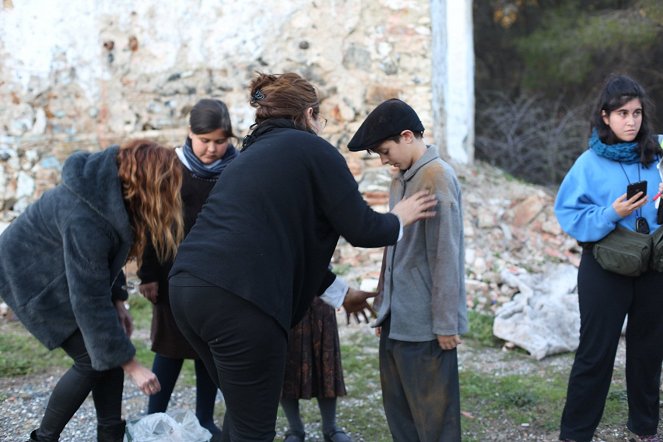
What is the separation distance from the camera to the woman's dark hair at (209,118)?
11.1 ft

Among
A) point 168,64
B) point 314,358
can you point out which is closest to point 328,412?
point 314,358

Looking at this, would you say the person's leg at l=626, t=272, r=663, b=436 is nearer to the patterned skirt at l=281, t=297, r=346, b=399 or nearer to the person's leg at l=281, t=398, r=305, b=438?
the patterned skirt at l=281, t=297, r=346, b=399

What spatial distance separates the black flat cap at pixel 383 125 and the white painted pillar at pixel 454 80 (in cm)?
431

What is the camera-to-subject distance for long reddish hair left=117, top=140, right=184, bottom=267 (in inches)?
106

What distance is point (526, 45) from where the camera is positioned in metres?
10.9

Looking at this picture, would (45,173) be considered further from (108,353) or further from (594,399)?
(594,399)

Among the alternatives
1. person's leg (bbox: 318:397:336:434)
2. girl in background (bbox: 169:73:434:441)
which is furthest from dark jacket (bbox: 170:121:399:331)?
person's leg (bbox: 318:397:336:434)

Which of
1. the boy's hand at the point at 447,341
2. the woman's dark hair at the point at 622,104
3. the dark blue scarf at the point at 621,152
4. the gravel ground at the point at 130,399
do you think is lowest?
the gravel ground at the point at 130,399

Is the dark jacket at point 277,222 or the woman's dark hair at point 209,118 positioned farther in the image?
the woman's dark hair at point 209,118

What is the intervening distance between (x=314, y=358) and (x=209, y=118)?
4.08 ft

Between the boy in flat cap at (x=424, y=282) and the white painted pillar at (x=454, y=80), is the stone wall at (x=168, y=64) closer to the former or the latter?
the white painted pillar at (x=454, y=80)

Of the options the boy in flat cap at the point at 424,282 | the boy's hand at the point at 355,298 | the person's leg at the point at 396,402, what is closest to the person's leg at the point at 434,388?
the boy in flat cap at the point at 424,282

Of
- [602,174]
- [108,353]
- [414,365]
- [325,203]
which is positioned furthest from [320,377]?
[602,174]

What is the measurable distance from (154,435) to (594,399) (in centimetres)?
197
